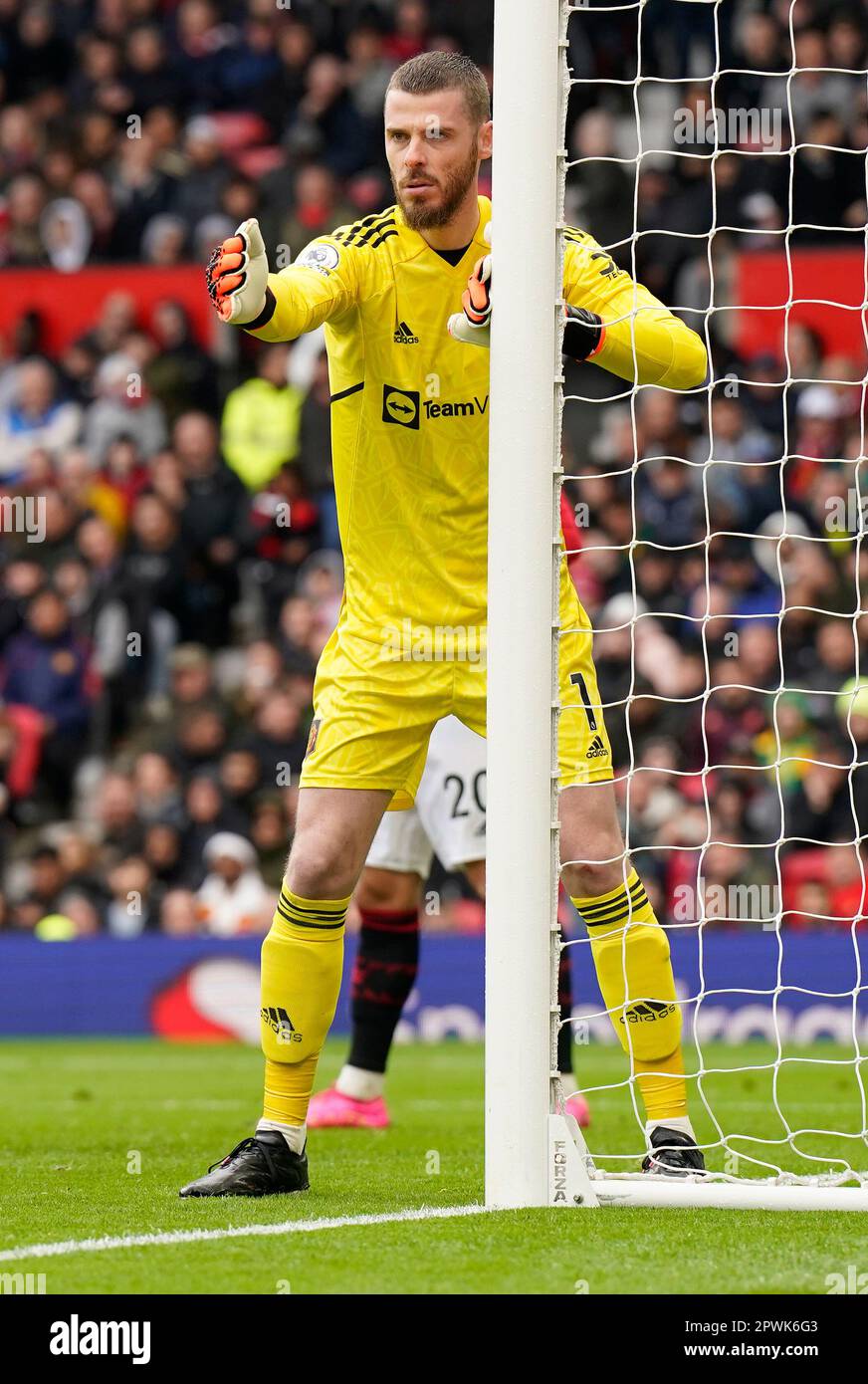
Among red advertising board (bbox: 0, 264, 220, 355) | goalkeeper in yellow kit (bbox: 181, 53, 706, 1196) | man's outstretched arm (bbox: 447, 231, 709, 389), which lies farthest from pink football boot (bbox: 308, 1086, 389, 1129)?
red advertising board (bbox: 0, 264, 220, 355)

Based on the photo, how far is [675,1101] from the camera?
16.5ft

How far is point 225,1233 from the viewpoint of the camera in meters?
4.11

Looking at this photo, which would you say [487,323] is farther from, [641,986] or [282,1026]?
[282,1026]

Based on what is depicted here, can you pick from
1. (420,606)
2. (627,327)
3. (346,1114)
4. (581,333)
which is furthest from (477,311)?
(346,1114)

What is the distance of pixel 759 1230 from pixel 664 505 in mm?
7701

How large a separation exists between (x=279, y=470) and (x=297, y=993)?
817 cm

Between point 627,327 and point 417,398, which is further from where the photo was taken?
point 417,398

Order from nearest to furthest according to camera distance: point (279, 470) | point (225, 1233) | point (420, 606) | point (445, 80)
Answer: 1. point (225, 1233)
2. point (445, 80)
3. point (420, 606)
4. point (279, 470)

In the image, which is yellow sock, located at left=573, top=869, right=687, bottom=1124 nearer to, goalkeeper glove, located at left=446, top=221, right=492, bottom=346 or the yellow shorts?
the yellow shorts

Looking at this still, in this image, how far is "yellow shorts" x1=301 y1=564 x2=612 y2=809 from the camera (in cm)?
494

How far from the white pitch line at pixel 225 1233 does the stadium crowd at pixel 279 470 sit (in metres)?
5.86

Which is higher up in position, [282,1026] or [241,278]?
[241,278]

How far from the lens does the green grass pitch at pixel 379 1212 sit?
358 centimetres

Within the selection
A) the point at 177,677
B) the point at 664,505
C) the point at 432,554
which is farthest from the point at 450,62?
the point at 177,677
